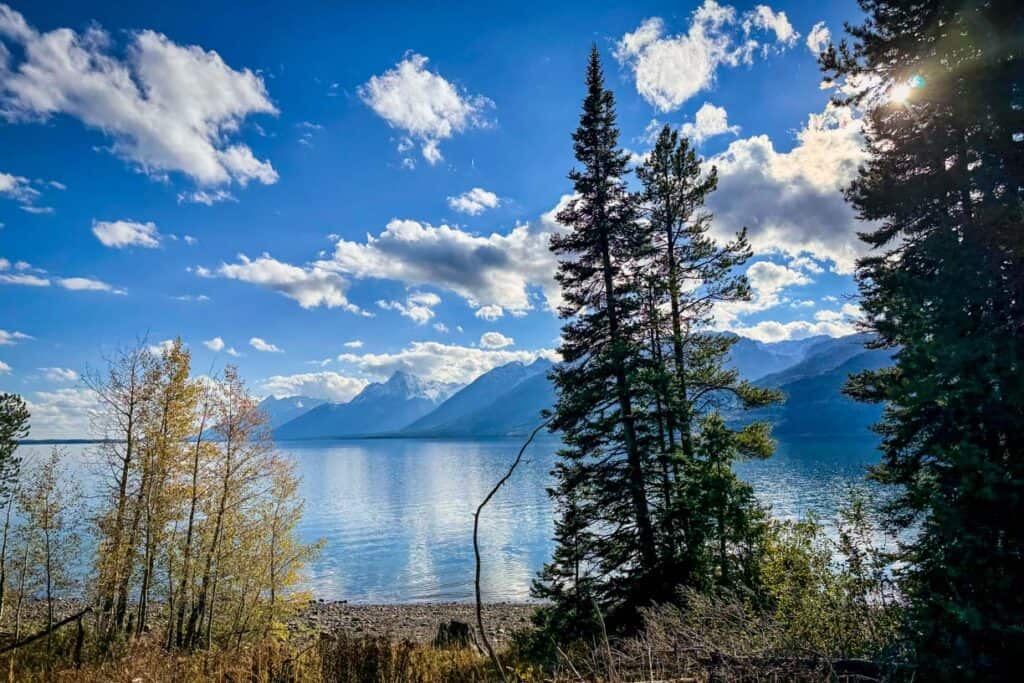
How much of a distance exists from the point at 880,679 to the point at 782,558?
683 centimetres

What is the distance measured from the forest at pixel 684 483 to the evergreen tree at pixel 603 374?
0.09m

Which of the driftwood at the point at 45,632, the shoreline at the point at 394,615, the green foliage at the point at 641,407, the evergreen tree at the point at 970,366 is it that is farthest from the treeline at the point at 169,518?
the evergreen tree at the point at 970,366

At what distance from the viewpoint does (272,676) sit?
723 cm

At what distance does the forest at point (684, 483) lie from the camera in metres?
5.47

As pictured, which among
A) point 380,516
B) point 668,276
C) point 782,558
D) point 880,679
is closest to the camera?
point 880,679

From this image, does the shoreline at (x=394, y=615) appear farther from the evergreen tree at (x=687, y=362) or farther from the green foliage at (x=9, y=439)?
the evergreen tree at (x=687, y=362)

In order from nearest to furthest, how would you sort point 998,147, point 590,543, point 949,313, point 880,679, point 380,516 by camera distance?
1. point 880,679
2. point 949,313
3. point 998,147
4. point 590,543
5. point 380,516

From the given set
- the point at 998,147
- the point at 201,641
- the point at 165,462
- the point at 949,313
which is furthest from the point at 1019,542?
the point at 201,641

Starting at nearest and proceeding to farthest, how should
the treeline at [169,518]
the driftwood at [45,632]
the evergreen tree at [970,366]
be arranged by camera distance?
the driftwood at [45,632]
the evergreen tree at [970,366]
the treeline at [169,518]

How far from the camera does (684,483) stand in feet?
47.4

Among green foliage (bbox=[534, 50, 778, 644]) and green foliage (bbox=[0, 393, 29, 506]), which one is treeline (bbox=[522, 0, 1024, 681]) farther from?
green foliage (bbox=[0, 393, 29, 506])

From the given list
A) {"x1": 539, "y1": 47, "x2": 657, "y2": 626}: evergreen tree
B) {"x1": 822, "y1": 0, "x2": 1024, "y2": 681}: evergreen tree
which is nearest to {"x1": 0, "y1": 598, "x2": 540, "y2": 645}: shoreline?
{"x1": 539, "y1": 47, "x2": 657, "y2": 626}: evergreen tree

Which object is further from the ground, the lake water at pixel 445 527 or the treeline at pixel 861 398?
the treeline at pixel 861 398

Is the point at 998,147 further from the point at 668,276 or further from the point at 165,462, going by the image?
the point at 165,462
